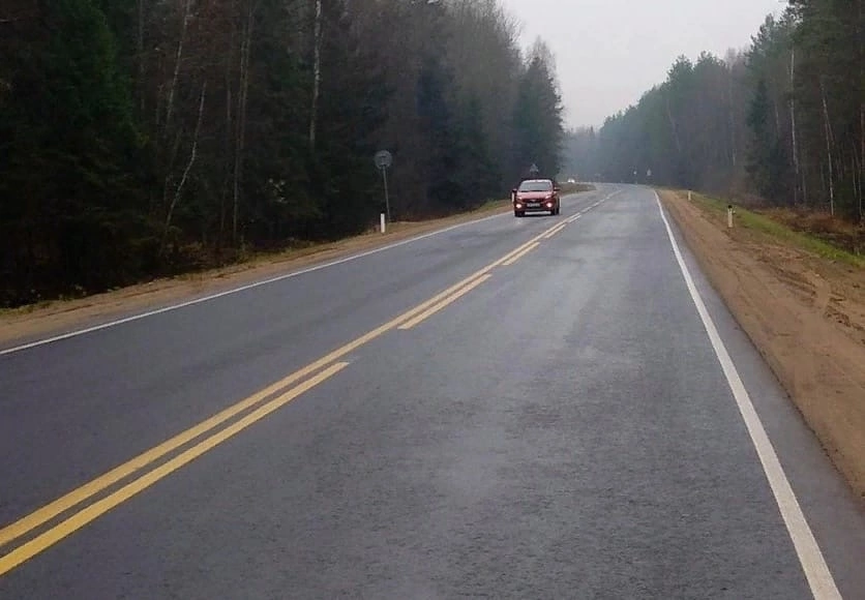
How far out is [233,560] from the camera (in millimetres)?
5535

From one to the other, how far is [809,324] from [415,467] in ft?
28.8

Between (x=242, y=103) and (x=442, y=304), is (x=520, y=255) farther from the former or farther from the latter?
(x=242, y=103)

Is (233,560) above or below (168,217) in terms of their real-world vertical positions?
below

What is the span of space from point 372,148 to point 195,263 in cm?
2361

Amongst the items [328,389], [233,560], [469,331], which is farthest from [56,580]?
[469,331]

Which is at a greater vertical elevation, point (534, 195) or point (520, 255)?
point (534, 195)

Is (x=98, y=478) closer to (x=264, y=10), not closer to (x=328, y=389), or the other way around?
(x=328, y=389)

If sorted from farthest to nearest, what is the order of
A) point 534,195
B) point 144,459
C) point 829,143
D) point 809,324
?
point 829,143
point 534,195
point 809,324
point 144,459

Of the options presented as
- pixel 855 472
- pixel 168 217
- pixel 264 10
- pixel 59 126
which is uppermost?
pixel 264 10

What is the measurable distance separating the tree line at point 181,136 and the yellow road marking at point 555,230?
33.6ft

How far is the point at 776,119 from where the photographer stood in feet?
326

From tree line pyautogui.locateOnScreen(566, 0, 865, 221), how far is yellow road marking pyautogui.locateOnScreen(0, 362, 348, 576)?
4470 centimetres

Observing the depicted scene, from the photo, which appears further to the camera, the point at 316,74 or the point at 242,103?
the point at 316,74

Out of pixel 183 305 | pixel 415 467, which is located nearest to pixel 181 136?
pixel 183 305
